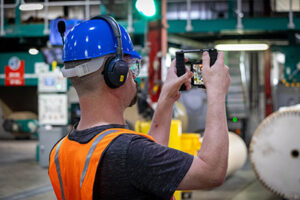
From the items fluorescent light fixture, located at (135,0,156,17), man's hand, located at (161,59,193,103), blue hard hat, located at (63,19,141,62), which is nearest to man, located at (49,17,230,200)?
blue hard hat, located at (63,19,141,62)

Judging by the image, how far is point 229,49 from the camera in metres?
14.9

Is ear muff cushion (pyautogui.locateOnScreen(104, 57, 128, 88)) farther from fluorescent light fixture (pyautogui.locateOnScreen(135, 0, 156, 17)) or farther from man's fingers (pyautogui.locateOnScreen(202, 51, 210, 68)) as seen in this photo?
fluorescent light fixture (pyautogui.locateOnScreen(135, 0, 156, 17))

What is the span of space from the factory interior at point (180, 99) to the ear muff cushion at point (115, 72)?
45 centimetres

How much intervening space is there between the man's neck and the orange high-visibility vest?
0.35ft

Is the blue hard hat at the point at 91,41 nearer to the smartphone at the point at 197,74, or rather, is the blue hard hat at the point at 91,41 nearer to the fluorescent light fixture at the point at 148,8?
the smartphone at the point at 197,74

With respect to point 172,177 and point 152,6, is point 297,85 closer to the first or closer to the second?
point 152,6

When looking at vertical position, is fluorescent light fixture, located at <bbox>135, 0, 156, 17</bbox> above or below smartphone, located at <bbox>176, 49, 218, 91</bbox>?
above

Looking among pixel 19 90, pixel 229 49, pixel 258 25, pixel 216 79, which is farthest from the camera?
pixel 19 90

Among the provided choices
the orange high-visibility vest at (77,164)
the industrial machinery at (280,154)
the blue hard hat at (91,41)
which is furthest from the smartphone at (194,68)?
the industrial machinery at (280,154)

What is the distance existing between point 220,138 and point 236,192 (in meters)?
6.02

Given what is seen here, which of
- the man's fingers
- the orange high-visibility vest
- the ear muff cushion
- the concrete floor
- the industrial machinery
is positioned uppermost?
the man's fingers

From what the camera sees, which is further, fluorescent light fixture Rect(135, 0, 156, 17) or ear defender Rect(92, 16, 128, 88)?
fluorescent light fixture Rect(135, 0, 156, 17)

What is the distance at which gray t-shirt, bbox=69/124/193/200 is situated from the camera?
1377 millimetres

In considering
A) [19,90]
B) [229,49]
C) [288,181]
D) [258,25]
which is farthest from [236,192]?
[19,90]
